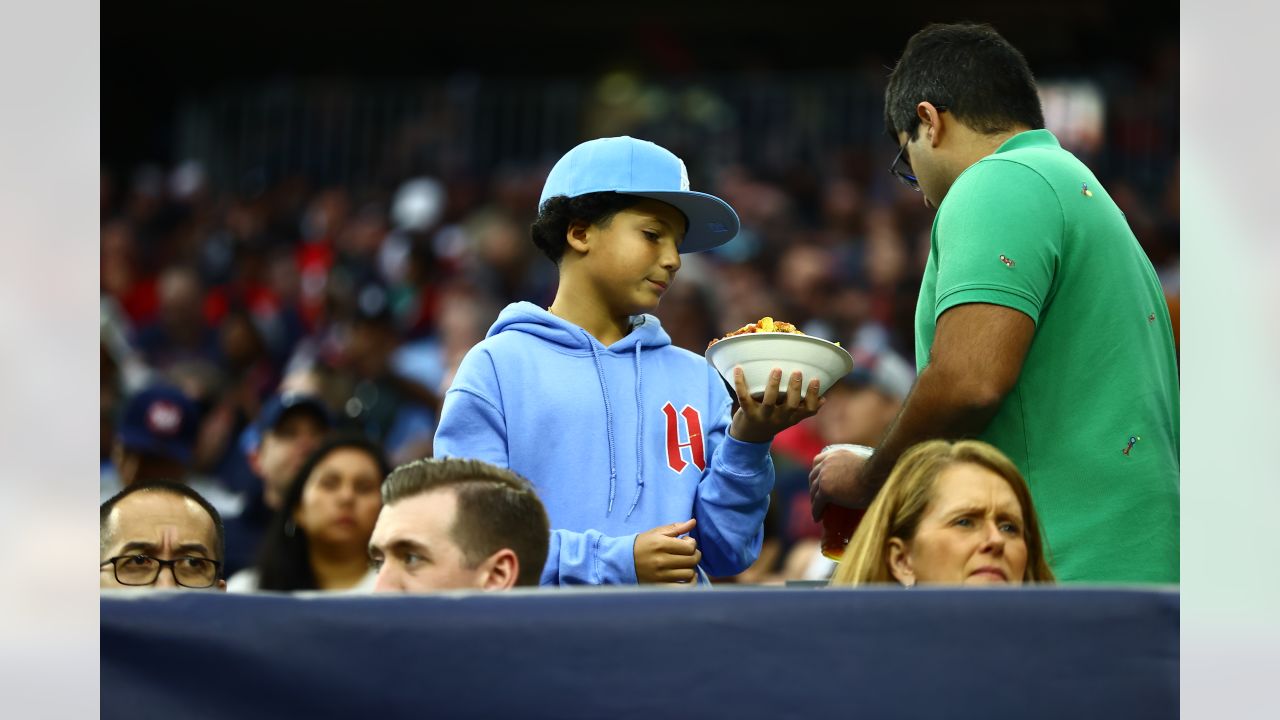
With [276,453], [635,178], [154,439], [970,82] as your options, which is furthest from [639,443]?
[154,439]

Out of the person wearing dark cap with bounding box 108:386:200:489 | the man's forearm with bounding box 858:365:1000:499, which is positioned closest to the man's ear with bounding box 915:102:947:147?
the man's forearm with bounding box 858:365:1000:499

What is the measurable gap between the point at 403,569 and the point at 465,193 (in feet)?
32.7

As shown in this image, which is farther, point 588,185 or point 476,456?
point 588,185

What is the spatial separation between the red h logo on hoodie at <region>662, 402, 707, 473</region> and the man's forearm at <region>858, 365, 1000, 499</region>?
1.46 ft

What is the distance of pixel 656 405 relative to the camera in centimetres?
319

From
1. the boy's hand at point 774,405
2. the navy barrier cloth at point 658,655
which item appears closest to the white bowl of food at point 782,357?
the boy's hand at point 774,405

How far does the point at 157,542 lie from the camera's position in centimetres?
348

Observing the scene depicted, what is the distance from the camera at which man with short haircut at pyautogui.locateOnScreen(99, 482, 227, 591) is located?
3.45 meters

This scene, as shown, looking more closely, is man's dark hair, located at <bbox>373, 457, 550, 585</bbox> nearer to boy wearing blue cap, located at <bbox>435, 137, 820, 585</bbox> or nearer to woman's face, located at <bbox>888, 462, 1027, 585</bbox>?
boy wearing blue cap, located at <bbox>435, 137, 820, 585</bbox>

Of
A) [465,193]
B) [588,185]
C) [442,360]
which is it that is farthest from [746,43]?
[588,185]

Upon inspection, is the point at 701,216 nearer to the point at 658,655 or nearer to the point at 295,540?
the point at 658,655

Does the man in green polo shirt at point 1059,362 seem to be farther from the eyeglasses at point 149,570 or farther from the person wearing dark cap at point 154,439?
the person wearing dark cap at point 154,439

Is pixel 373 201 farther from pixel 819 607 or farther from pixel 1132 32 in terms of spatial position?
pixel 819 607

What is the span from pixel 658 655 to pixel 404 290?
28.1ft
